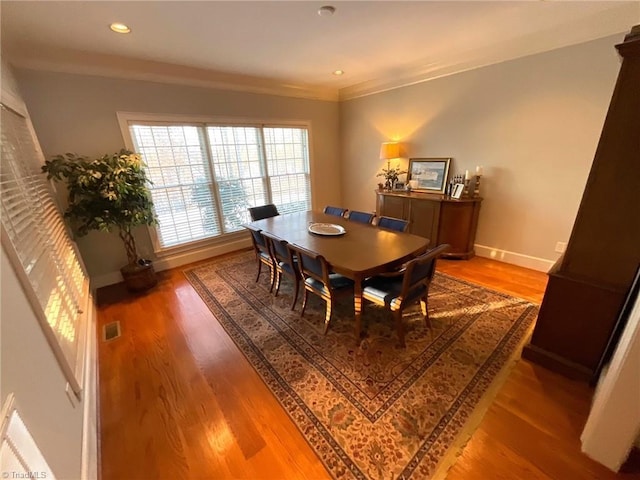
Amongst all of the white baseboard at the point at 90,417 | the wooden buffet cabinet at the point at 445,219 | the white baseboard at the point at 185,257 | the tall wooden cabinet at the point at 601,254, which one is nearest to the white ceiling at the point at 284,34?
the tall wooden cabinet at the point at 601,254

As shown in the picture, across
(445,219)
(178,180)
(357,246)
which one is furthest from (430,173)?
(178,180)

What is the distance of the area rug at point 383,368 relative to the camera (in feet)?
4.64

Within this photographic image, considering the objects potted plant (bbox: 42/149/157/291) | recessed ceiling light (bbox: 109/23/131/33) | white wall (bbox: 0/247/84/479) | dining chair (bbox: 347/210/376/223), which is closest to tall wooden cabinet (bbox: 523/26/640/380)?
dining chair (bbox: 347/210/376/223)

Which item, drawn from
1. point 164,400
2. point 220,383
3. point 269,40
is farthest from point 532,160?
point 164,400

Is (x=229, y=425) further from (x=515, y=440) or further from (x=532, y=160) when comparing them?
(x=532, y=160)

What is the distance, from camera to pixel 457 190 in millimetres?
3490

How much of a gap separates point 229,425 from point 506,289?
9.65ft

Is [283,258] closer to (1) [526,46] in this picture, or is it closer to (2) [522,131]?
(2) [522,131]

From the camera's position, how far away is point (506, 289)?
2861 millimetres

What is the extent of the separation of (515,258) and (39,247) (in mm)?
4701

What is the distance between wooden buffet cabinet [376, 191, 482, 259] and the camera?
3455 millimetres

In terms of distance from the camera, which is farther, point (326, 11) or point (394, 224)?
point (394, 224)

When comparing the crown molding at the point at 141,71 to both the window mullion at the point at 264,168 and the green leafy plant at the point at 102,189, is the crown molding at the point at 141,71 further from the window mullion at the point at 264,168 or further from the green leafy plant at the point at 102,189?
the green leafy plant at the point at 102,189

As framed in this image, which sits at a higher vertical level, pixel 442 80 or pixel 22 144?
pixel 442 80
